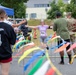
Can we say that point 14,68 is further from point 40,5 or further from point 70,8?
point 40,5

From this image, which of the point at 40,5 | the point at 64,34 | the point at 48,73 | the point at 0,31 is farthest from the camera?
the point at 40,5

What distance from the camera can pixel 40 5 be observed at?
10025cm

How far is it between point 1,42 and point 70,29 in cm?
590

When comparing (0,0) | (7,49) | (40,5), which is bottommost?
(40,5)

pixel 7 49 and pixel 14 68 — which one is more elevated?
pixel 7 49

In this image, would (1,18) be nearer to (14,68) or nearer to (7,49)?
(7,49)

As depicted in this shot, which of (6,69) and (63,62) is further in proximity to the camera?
(63,62)

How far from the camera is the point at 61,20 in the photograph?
10.5 meters

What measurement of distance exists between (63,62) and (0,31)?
5.09 metres

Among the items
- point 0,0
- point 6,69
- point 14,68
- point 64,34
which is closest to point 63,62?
point 64,34

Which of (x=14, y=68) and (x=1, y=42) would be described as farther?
(x=14, y=68)

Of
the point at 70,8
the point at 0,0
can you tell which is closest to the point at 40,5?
the point at 70,8

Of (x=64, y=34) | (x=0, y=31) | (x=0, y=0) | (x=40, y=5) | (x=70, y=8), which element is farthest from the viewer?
(x=40, y=5)

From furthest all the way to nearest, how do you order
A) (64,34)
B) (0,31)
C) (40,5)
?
(40,5) → (64,34) → (0,31)
